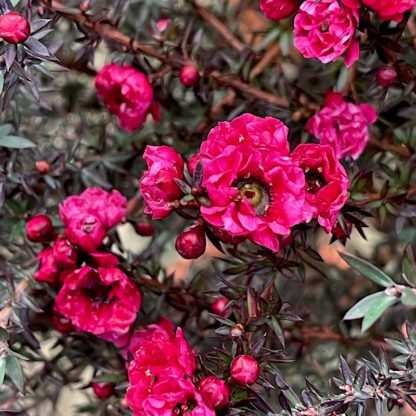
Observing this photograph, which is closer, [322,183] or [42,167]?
[322,183]

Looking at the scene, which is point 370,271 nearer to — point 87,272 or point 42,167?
point 87,272

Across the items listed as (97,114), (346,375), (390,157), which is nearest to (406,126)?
(390,157)

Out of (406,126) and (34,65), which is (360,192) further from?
(34,65)

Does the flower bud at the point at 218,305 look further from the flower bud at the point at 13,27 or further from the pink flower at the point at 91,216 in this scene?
the flower bud at the point at 13,27

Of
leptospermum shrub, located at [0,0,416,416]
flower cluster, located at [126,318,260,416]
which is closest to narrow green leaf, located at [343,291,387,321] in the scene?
leptospermum shrub, located at [0,0,416,416]

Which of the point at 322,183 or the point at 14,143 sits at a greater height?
the point at 322,183

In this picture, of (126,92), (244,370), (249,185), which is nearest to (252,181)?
(249,185)

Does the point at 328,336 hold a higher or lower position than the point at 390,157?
lower
